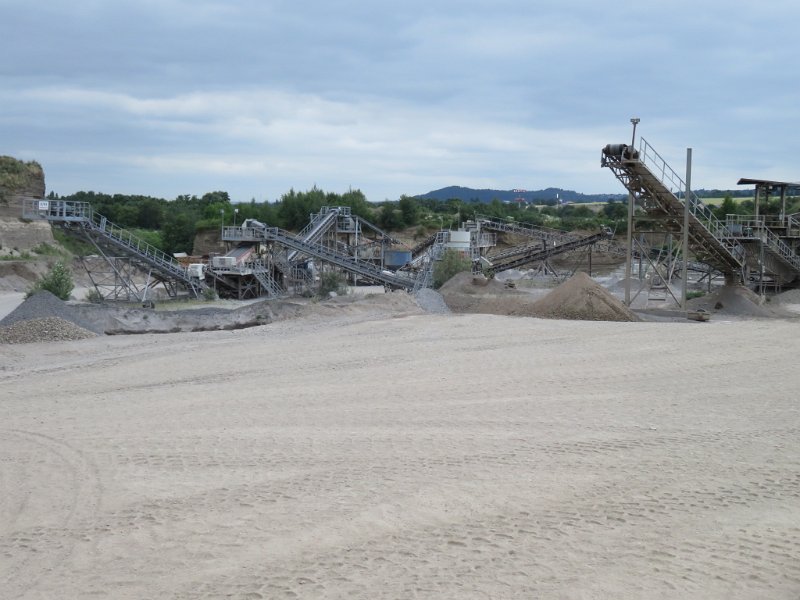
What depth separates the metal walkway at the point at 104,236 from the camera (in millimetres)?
34406

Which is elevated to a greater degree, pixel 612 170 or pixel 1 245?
pixel 612 170

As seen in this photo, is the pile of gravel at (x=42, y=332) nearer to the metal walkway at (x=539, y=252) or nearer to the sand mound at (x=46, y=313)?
the sand mound at (x=46, y=313)

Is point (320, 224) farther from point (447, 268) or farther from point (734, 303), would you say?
point (734, 303)

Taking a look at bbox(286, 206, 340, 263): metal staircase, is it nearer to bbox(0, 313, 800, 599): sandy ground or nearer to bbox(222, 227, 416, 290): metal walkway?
bbox(222, 227, 416, 290): metal walkway

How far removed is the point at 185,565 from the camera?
22.3 feet

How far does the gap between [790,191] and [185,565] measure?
138 feet

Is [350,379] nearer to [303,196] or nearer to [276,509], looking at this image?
[276,509]

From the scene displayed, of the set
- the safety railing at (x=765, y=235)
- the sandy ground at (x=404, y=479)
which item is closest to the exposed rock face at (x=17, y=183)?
the sandy ground at (x=404, y=479)

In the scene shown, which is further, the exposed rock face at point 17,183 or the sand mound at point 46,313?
the exposed rock face at point 17,183

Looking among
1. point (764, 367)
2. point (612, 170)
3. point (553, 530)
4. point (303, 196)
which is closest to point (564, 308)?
point (612, 170)

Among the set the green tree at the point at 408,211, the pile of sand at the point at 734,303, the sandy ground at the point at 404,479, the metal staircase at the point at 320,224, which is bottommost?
the sandy ground at the point at 404,479

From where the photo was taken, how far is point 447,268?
4025 cm

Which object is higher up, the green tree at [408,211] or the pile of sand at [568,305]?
the green tree at [408,211]

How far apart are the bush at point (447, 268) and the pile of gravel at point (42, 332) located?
19919mm
